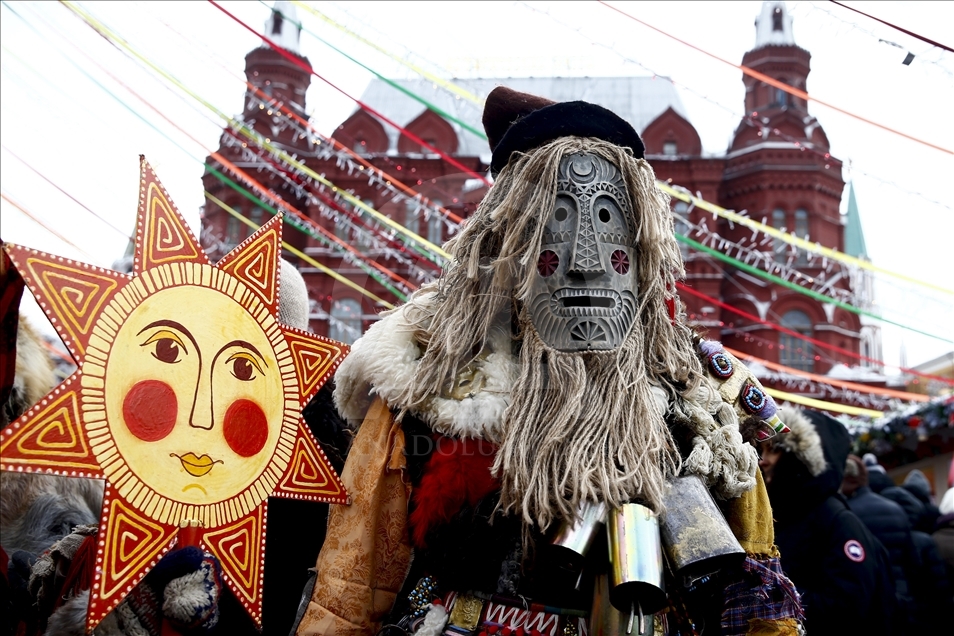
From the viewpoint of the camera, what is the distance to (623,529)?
205 cm

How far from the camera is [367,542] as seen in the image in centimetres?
229

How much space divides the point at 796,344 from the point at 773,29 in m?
8.60

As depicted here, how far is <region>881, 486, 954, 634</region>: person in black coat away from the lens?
14.5ft

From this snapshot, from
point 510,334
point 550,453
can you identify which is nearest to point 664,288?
point 510,334

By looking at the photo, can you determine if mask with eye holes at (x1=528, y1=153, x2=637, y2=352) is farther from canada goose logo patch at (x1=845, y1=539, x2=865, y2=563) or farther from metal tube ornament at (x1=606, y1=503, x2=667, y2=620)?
canada goose logo patch at (x1=845, y1=539, x2=865, y2=563)

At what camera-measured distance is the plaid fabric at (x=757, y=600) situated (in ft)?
7.52

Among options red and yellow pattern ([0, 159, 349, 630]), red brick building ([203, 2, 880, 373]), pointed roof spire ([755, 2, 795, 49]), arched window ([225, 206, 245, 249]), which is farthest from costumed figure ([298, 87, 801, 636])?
pointed roof spire ([755, 2, 795, 49])

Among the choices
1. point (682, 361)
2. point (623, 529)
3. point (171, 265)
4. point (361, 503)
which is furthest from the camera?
point (682, 361)

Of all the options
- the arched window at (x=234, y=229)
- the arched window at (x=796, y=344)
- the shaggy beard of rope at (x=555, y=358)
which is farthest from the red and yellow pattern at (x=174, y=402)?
the arched window at (x=796, y=344)

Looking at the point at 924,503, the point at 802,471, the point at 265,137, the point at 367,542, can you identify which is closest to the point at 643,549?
the point at 367,542

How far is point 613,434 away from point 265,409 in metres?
0.83

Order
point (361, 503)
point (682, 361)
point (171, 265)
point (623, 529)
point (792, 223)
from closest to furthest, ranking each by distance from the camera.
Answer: point (623, 529)
point (171, 265)
point (361, 503)
point (682, 361)
point (792, 223)

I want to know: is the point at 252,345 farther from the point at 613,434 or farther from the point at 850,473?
the point at 850,473

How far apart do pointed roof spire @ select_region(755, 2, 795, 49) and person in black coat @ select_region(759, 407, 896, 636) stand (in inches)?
928
